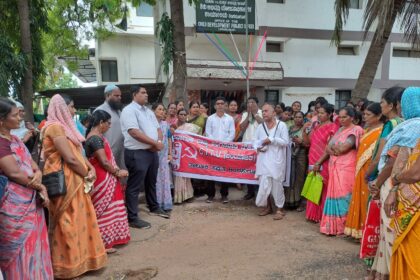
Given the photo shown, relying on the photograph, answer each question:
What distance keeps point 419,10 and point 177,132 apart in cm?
552

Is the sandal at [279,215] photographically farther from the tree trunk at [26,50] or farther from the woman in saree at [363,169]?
the tree trunk at [26,50]

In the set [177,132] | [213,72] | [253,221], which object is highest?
[213,72]

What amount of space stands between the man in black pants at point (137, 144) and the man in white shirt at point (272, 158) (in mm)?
1540

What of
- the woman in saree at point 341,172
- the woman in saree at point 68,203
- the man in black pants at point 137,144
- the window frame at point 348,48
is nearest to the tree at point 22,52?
the man in black pants at point 137,144

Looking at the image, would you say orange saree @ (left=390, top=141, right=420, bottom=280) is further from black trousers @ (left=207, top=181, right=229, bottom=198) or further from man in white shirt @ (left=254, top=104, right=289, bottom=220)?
black trousers @ (left=207, top=181, right=229, bottom=198)

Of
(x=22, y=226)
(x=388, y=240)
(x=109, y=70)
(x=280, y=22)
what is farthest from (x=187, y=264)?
(x=109, y=70)

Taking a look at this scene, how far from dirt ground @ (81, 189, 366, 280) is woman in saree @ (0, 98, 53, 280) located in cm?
71

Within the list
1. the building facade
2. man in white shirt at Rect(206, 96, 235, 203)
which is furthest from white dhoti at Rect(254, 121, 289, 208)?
the building facade

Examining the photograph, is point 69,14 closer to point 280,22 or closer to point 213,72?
point 213,72

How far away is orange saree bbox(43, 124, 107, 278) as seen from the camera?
3.00 m

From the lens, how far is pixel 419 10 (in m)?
6.77

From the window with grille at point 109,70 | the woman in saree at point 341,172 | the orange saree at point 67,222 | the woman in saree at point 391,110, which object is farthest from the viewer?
the window with grille at point 109,70

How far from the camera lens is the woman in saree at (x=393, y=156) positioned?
233 cm

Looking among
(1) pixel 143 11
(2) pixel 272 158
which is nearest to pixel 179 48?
(2) pixel 272 158
